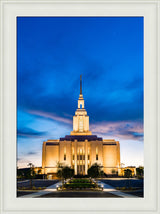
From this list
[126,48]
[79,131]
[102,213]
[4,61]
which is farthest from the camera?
[79,131]

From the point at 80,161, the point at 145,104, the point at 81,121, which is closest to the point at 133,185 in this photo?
the point at 145,104

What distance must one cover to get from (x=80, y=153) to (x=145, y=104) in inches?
2203

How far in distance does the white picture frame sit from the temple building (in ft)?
176

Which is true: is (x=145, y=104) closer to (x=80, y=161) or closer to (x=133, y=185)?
(x=133, y=185)

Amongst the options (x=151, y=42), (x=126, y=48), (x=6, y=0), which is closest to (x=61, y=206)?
(x=151, y=42)

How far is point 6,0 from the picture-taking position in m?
9.45

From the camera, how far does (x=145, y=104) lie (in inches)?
367

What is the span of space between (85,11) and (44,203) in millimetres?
7282

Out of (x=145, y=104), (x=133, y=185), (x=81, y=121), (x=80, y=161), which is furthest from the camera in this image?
(x=81, y=121)

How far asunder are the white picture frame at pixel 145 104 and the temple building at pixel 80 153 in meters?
53.8

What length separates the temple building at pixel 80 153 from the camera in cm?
6319

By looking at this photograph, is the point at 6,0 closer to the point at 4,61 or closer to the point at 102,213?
the point at 4,61

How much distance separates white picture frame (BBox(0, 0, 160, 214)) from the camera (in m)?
8.91

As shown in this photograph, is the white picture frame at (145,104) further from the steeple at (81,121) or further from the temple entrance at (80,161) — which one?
the steeple at (81,121)
